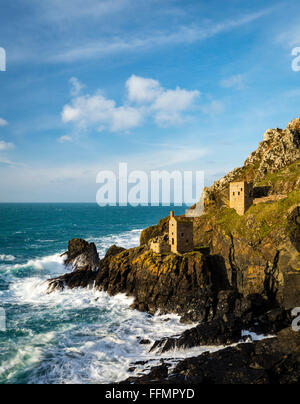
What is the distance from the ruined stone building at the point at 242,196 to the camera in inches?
1730

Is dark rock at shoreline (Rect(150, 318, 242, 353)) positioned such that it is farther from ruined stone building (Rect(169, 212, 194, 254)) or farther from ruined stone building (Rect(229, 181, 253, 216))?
ruined stone building (Rect(229, 181, 253, 216))

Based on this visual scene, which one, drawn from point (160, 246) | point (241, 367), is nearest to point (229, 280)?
point (160, 246)

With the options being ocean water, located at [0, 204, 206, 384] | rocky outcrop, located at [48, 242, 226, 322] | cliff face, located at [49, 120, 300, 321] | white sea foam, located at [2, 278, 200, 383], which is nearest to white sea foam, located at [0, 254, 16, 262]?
ocean water, located at [0, 204, 206, 384]

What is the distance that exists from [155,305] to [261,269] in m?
14.7

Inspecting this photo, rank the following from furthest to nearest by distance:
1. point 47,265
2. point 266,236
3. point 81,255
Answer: point 47,265, point 81,255, point 266,236

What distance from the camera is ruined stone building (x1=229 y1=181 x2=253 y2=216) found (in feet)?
144

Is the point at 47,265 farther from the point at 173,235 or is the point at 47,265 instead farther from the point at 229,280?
the point at 229,280

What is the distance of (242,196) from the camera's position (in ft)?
145

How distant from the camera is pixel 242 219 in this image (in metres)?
42.6

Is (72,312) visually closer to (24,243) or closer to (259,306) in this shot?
(259,306)

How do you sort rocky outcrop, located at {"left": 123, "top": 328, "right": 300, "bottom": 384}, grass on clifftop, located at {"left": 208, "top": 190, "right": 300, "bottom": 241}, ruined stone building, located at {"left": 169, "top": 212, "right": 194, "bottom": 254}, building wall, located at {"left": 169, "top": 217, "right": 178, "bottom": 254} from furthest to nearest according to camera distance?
building wall, located at {"left": 169, "top": 217, "right": 178, "bottom": 254}, ruined stone building, located at {"left": 169, "top": 212, "right": 194, "bottom": 254}, grass on clifftop, located at {"left": 208, "top": 190, "right": 300, "bottom": 241}, rocky outcrop, located at {"left": 123, "top": 328, "right": 300, "bottom": 384}
